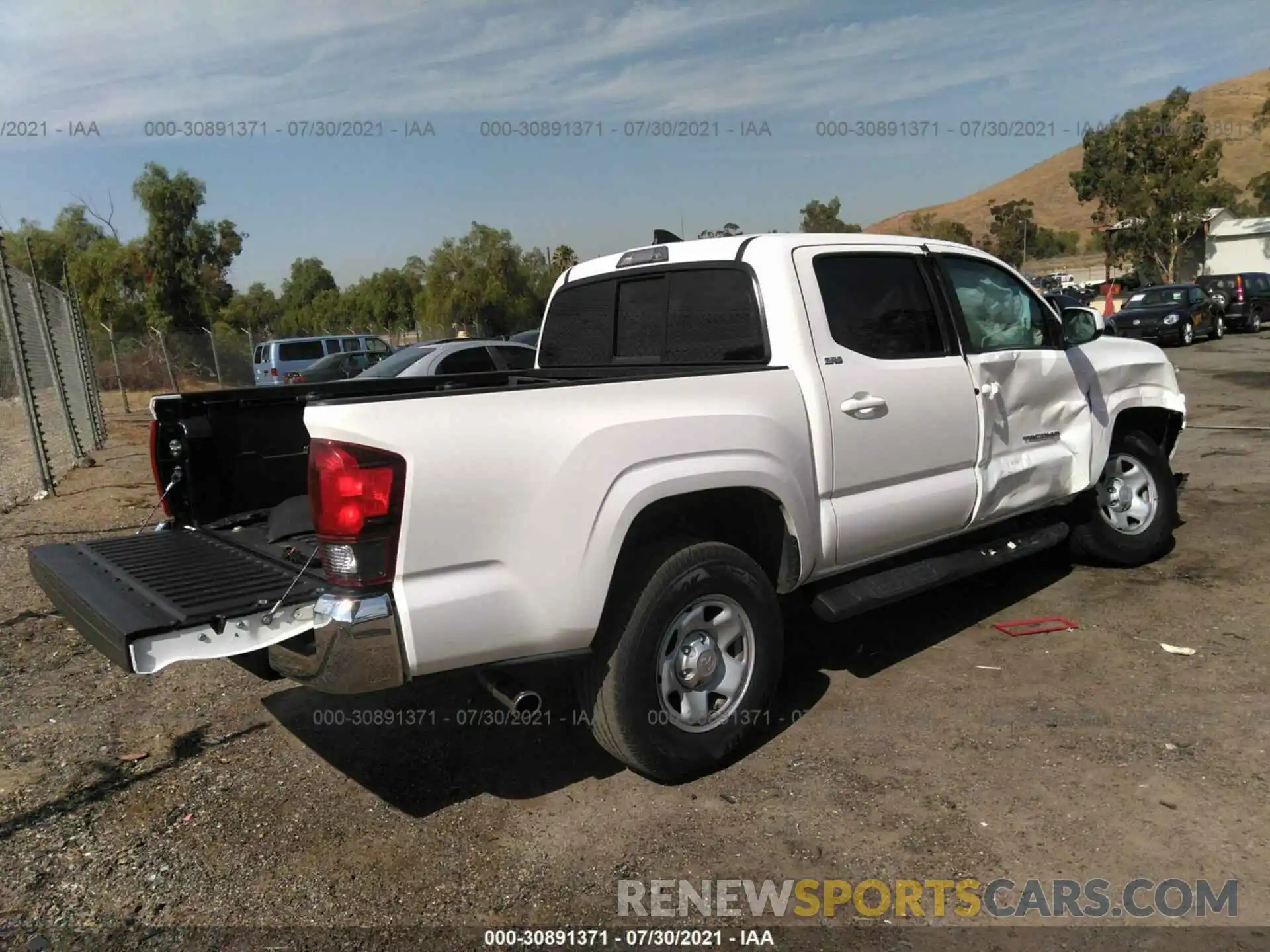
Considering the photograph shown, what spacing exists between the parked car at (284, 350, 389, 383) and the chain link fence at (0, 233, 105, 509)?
424cm

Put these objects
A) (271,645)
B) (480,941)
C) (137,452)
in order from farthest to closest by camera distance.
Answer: (137,452), (271,645), (480,941)

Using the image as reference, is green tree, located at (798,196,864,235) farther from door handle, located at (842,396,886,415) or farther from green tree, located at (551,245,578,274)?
door handle, located at (842,396,886,415)

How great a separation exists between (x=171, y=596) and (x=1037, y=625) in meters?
4.31

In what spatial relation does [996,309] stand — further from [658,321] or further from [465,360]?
[465,360]

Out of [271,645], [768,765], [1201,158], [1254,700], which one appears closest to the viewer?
[271,645]

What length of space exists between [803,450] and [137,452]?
40.6ft

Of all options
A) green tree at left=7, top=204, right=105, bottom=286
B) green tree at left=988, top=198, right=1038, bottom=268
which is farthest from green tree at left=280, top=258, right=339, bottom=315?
green tree at left=988, top=198, right=1038, bottom=268

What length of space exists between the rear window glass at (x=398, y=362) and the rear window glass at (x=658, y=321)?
7.25m

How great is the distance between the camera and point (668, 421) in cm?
346

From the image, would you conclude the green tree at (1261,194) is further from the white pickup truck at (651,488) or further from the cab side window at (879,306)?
the cab side window at (879,306)

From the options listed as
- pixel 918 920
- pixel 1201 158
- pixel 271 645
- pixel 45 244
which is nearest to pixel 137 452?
pixel 271 645

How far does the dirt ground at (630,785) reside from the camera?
3.08 m

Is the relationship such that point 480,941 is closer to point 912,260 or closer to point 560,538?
point 560,538

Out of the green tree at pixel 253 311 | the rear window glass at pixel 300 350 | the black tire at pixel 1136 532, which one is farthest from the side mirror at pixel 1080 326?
the green tree at pixel 253 311
